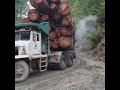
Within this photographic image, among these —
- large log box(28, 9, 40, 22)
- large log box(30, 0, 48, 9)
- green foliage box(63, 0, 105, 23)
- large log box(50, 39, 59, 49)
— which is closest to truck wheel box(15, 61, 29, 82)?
large log box(50, 39, 59, 49)

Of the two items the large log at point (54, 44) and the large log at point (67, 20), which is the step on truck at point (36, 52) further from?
the large log at point (67, 20)

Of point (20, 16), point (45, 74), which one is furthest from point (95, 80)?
point (20, 16)

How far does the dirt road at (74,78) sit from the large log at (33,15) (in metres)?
0.55

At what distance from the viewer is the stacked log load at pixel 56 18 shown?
8.95ft

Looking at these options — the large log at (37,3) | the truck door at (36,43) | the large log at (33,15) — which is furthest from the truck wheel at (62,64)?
the large log at (37,3)

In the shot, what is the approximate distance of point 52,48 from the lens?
9.36 feet

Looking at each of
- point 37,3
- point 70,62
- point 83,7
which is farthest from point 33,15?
point 70,62

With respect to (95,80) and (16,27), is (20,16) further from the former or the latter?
(95,80)

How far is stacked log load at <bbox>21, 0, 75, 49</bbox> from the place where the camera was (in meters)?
2.73

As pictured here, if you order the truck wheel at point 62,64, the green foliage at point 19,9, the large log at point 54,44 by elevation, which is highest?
the green foliage at point 19,9

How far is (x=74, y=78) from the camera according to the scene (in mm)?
2695

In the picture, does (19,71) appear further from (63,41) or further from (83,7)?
Result: (83,7)
